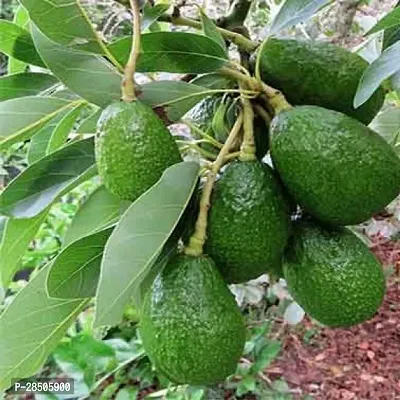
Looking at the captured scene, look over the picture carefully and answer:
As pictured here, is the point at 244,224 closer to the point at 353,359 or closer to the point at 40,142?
the point at 40,142

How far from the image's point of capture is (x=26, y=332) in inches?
28.8

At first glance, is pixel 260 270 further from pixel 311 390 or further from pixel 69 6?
pixel 311 390

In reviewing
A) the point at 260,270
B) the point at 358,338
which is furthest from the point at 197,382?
the point at 358,338

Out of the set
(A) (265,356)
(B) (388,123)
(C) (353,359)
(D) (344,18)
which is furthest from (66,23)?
(C) (353,359)

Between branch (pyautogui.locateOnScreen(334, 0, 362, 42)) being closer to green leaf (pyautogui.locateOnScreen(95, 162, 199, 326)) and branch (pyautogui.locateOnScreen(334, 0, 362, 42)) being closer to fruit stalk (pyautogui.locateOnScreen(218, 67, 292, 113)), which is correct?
fruit stalk (pyautogui.locateOnScreen(218, 67, 292, 113))

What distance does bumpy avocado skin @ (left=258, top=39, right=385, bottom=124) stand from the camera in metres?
0.66

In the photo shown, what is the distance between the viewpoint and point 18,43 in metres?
0.76

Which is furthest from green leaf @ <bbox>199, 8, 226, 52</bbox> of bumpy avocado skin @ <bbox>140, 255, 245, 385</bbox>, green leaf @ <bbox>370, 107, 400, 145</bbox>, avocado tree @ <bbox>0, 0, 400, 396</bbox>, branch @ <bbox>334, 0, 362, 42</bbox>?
branch @ <bbox>334, 0, 362, 42</bbox>

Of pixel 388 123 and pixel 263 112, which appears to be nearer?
pixel 263 112

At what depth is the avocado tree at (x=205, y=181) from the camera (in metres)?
0.58

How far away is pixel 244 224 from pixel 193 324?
0.30 ft

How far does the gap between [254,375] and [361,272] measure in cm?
139

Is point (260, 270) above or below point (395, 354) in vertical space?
above

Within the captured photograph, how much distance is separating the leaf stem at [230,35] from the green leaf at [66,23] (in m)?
0.10
